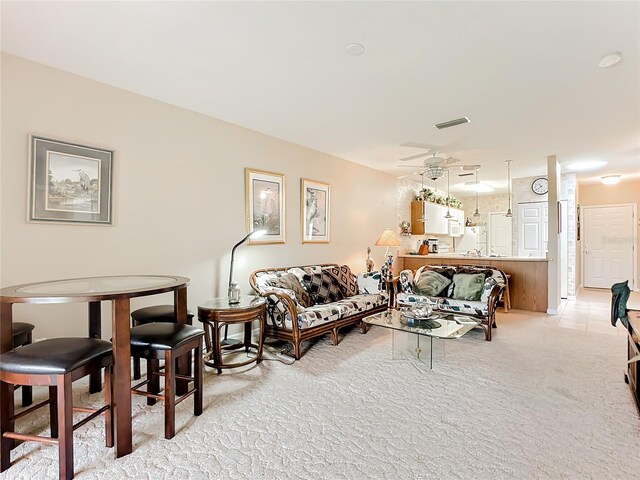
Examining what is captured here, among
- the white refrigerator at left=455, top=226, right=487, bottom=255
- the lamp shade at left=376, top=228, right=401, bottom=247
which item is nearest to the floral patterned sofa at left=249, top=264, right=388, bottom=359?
the lamp shade at left=376, top=228, right=401, bottom=247

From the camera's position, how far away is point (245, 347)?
360cm

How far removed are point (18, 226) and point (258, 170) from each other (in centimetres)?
234

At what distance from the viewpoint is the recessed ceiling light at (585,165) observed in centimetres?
567

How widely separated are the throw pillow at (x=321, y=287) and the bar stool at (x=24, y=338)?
2.69 m

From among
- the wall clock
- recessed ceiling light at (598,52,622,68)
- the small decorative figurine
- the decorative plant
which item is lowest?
the small decorative figurine

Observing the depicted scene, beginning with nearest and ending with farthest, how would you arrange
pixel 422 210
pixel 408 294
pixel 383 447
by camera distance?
pixel 383 447 → pixel 408 294 → pixel 422 210

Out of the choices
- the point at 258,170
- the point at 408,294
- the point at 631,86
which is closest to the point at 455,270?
the point at 408,294

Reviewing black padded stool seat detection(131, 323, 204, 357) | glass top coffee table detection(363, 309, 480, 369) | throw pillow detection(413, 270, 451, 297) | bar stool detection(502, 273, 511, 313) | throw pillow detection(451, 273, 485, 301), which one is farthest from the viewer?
bar stool detection(502, 273, 511, 313)

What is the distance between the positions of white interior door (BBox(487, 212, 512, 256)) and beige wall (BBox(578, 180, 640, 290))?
5.67 feet

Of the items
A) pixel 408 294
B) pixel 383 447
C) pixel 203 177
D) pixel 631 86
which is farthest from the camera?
pixel 408 294

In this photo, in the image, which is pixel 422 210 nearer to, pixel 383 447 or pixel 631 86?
pixel 631 86

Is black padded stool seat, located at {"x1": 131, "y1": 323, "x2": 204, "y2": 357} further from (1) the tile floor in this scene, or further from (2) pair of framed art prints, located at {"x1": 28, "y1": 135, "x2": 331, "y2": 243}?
(1) the tile floor

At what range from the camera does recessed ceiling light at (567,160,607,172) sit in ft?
18.6

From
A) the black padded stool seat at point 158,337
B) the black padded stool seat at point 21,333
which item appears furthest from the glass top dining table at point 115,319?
the black padded stool seat at point 21,333
